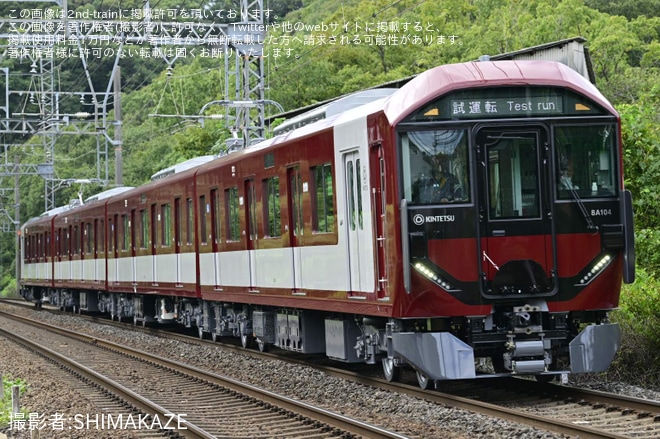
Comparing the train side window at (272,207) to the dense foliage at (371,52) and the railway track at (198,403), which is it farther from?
the dense foliage at (371,52)

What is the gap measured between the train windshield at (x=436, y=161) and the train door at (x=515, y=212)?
18 cm

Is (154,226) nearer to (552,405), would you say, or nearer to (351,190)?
(351,190)

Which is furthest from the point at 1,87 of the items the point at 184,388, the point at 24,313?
the point at 184,388

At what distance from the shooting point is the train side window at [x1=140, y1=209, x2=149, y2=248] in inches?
975

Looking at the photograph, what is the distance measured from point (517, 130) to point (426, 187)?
103 centimetres

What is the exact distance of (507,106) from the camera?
1112 centimetres

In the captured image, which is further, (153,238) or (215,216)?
(153,238)

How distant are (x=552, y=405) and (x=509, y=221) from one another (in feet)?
5.75

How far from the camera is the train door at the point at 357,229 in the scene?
39.4ft

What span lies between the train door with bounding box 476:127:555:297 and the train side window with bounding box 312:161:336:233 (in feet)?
8.45

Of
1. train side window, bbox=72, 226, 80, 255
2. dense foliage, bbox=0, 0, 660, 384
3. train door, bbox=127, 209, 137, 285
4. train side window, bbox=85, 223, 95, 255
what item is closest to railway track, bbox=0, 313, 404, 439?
train door, bbox=127, 209, 137, 285

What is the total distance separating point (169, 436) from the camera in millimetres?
9914

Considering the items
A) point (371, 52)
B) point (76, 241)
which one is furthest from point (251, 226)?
point (371, 52)

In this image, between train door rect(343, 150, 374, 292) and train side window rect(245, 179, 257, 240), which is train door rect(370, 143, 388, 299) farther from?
train side window rect(245, 179, 257, 240)
